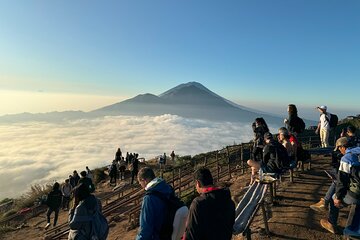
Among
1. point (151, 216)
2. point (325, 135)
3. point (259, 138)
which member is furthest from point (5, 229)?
point (151, 216)

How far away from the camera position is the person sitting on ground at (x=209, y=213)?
10.0ft

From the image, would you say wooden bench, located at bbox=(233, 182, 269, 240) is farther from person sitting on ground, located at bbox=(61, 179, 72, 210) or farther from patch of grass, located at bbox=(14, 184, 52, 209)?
patch of grass, located at bbox=(14, 184, 52, 209)

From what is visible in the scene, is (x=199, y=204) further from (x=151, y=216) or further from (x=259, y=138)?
(x=259, y=138)

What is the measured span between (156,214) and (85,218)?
1.47 meters

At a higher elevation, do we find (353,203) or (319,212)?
(353,203)

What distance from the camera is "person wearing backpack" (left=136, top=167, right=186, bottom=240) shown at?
302 centimetres

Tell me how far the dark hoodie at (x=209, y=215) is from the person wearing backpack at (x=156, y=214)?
0.14 meters

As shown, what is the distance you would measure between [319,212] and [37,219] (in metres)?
14.7

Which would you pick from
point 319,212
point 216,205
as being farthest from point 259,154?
point 216,205

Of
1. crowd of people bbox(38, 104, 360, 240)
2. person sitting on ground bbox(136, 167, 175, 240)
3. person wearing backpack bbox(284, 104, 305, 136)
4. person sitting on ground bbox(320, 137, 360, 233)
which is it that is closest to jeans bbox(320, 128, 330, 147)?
person wearing backpack bbox(284, 104, 305, 136)

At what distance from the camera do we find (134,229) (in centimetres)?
1007

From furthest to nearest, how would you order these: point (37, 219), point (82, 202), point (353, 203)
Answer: point (37, 219) → point (353, 203) → point (82, 202)

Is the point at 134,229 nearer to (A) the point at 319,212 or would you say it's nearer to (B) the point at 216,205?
(A) the point at 319,212

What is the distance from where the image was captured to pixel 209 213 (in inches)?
120
